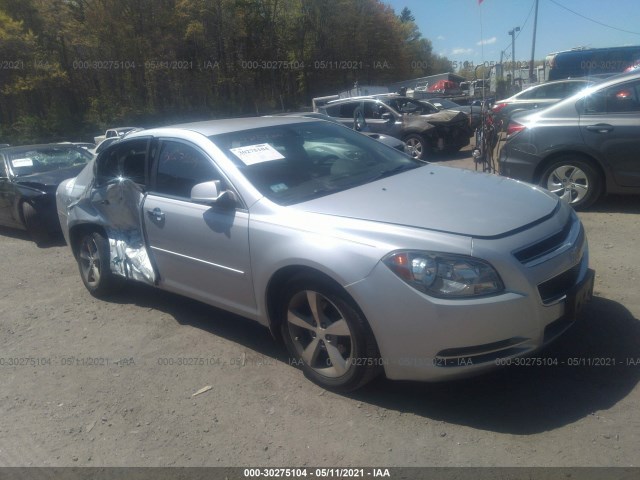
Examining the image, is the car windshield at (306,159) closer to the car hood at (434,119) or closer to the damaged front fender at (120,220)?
the damaged front fender at (120,220)

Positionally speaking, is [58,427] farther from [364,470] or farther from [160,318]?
[364,470]

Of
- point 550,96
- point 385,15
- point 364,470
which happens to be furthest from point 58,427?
point 385,15

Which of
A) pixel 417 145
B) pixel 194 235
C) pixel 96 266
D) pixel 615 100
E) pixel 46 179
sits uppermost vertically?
pixel 615 100

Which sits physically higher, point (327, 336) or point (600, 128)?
point (600, 128)

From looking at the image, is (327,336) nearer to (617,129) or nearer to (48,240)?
(617,129)

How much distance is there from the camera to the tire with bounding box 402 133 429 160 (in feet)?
41.5

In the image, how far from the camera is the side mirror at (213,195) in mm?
3660

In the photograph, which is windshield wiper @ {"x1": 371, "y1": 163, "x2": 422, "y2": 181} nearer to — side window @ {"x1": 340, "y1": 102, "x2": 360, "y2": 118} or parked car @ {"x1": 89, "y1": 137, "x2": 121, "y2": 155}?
parked car @ {"x1": 89, "y1": 137, "x2": 121, "y2": 155}

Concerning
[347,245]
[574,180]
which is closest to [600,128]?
[574,180]

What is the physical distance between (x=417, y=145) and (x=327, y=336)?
10.1 m

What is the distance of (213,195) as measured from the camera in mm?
3656

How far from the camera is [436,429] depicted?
300 cm

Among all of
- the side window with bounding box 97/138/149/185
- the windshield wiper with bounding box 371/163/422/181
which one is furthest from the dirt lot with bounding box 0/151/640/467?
the windshield wiper with bounding box 371/163/422/181

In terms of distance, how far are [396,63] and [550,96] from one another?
36.1m
